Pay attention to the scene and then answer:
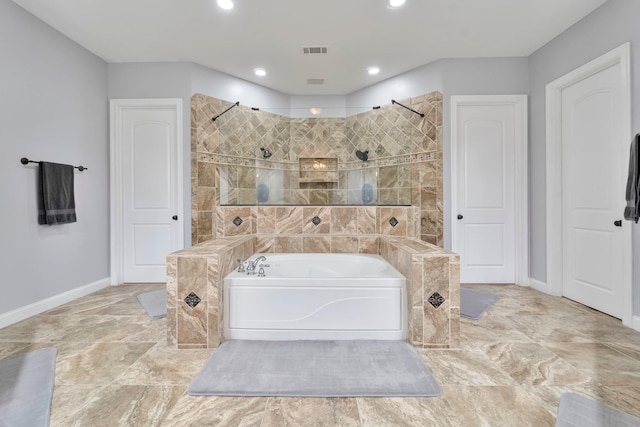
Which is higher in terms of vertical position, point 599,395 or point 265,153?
point 265,153

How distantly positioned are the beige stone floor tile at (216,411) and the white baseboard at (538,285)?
3.14 metres

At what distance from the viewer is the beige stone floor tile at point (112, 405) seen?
1.32m

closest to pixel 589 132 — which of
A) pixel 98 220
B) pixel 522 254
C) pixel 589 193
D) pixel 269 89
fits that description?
pixel 589 193

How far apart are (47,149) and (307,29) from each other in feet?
8.56

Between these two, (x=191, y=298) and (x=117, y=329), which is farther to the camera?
(x=117, y=329)

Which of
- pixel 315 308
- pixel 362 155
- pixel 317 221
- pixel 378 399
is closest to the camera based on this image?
pixel 378 399

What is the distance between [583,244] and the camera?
2.87m

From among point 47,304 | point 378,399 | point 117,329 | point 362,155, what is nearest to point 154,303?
point 117,329

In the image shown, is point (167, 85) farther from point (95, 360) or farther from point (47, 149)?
point (95, 360)

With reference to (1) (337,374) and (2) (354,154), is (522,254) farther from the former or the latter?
(1) (337,374)

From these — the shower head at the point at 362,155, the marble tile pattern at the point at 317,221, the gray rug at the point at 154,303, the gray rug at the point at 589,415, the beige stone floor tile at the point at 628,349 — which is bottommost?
the gray rug at the point at 589,415

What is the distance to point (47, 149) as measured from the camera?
9.03 ft

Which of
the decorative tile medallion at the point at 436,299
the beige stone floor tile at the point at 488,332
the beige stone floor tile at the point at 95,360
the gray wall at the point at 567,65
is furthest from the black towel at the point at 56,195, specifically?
the gray wall at the point at 567,65

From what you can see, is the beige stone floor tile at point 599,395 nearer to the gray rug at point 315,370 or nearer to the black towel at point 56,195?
the gray rug at point 315,370
